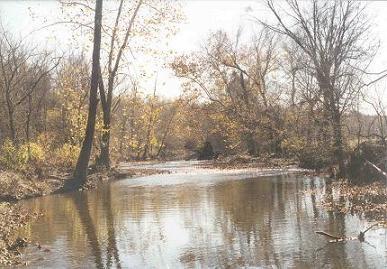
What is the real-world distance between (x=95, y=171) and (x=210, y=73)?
2473 cm

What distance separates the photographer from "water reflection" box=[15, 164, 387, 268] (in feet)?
29.7

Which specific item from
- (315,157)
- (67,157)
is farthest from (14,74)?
(315,157)

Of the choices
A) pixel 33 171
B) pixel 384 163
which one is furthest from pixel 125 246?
pixel 33 171

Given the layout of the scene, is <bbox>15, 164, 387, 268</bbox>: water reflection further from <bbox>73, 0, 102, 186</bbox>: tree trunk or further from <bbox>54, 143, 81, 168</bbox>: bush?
<bbox>54, 143, 81, 168</bbox>: bush

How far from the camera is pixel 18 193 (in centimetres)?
1942

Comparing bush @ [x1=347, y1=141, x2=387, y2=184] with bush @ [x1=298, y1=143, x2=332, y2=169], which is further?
bush @ [x1=298, y1=143, x2=332, y2=169]

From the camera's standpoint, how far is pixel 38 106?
4222 cm

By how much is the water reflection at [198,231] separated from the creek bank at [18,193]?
1.50 feet

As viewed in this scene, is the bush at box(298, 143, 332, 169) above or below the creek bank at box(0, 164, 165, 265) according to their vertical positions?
above

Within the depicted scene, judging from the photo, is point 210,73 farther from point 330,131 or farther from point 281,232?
point 281,232

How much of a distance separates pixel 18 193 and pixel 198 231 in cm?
1022

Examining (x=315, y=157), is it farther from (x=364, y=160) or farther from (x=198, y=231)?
(x=198, y=231)

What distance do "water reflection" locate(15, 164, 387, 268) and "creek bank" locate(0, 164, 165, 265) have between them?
457 millimetres

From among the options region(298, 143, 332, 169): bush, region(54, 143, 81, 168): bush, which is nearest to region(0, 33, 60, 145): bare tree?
region(54, 143, 81, 168): bush
